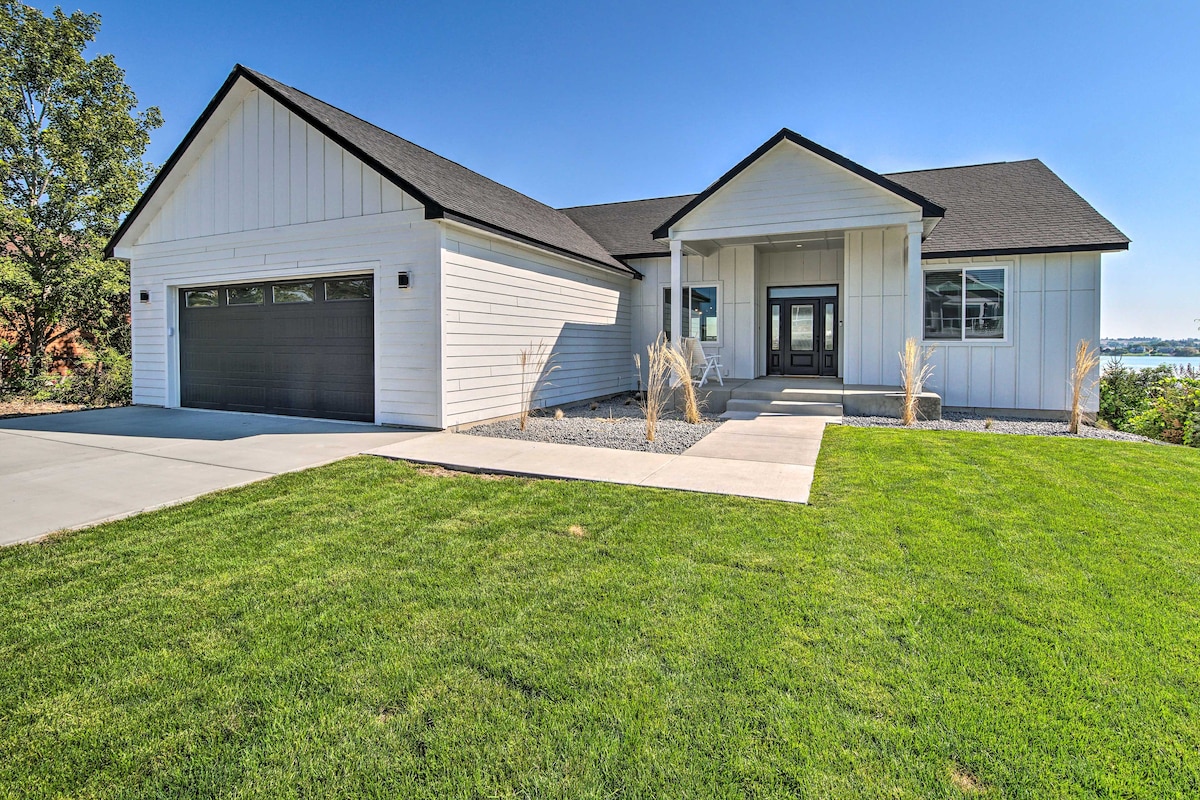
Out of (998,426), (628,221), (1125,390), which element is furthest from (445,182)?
(1125,390)

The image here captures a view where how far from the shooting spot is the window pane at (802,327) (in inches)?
531

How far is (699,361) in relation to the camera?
11.6 meters

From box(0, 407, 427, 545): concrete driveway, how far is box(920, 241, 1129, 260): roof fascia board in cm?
977

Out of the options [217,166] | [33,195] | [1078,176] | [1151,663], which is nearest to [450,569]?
[1151,663]

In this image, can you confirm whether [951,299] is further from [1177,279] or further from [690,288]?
[1177,279]

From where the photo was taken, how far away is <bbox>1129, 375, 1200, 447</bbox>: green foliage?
9023 mm

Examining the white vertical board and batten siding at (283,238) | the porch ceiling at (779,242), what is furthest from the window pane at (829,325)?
the white vertical board and batten siding at (283,238)

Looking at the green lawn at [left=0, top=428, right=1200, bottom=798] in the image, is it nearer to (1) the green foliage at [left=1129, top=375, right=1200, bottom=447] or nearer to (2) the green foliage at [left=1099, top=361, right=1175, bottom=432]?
(1) the green foliage at [left=1129, top=375, right=1200, bottom=447]

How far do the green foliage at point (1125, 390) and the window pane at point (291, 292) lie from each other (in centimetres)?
1502

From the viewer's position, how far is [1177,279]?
19.3m

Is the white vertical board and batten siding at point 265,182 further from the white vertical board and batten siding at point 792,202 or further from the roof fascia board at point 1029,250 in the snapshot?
the roof fascia board at point 1029,250

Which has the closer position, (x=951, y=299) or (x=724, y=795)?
(x=724, y=795)

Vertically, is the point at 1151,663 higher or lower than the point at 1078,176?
lower

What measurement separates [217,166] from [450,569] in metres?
9.80
